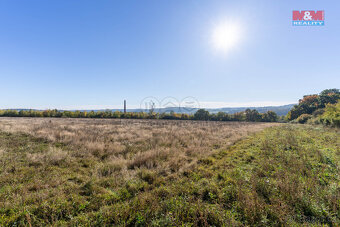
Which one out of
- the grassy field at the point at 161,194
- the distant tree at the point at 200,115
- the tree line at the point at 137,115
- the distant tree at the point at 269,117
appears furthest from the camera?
the distant tree at the point at 269,117

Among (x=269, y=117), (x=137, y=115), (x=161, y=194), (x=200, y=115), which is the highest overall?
(x=137, y=115)

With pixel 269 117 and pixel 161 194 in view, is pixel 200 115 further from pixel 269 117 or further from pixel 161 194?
pixel 161 194

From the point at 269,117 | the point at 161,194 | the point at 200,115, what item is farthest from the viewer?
the point at 269,117

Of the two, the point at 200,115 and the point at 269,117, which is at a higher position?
the point at 200,115

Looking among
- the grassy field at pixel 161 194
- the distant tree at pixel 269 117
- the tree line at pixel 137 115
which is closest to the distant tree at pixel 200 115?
the tree line at pixel 137 115

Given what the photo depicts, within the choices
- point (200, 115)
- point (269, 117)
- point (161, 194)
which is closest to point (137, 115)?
point (200, 115)

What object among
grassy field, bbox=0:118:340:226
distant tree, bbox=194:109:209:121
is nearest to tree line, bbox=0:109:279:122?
distant tree, bbox=194:109:209:121

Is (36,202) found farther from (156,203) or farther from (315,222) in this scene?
(315,222)

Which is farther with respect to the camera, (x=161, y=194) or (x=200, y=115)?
(x=200, y=115)

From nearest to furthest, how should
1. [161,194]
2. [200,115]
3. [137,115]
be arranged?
[161,194] → [137,115] → [200,115]

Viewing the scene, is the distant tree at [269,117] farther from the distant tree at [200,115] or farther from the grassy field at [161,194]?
the grassy field at [161,194]

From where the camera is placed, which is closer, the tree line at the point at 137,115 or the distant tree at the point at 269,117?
Answer: the tree line at the point at 137,115

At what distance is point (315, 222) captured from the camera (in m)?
2.87

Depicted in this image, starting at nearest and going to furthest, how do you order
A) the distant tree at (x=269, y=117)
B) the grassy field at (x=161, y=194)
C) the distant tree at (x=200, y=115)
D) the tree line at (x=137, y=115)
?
the grassy field at (x=161, y=194) < the tree line at (x=137, y=115) < the distant tree at (x=200, y=115) < the distant tree at (x=269, y=117)
